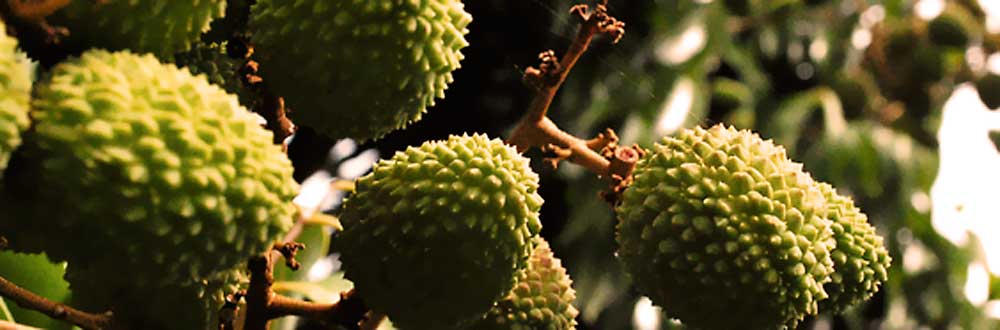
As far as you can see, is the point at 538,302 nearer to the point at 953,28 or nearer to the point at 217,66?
the point at 217,66

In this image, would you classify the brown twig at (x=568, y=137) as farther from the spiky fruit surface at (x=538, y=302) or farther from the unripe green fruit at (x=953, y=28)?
the unripe green fruit at (x=953, y=28)

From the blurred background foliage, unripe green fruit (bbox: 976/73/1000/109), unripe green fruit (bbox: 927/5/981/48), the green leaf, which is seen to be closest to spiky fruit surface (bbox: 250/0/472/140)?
the green leaf

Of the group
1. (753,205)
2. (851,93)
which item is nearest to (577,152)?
(753,205)

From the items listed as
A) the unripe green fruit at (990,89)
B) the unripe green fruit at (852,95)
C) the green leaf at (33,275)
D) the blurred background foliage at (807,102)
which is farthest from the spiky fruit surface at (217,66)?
the unripe green fruit at (990,89)

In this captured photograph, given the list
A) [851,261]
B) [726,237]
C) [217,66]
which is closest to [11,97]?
[217,66]

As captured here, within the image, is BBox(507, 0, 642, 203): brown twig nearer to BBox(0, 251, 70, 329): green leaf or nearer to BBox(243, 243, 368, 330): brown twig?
BBox(243, 243, 368, 330): brown twig
